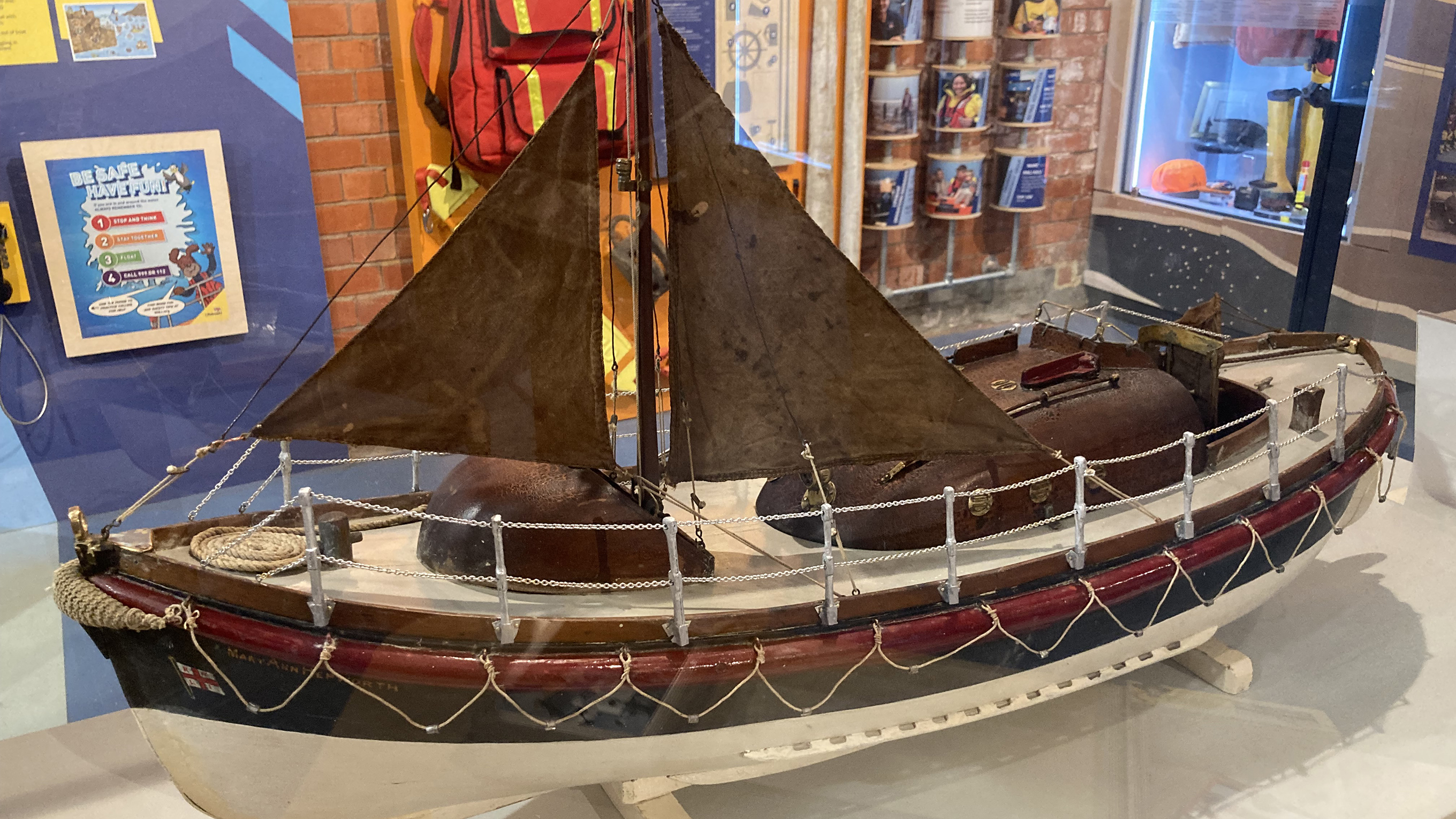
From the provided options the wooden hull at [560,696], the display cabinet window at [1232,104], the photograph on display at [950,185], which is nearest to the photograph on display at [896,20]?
the photograph on display at [950,185]

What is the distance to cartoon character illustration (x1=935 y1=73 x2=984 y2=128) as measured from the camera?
5477 millimetres

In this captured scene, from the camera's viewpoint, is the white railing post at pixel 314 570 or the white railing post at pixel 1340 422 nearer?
the white railing post at pixel 314 570

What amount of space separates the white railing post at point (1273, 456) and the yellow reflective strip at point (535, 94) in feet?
8.58

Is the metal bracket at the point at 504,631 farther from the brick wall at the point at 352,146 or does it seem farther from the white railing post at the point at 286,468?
the brick wall at the point at 352,146

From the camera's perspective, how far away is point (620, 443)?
404cm

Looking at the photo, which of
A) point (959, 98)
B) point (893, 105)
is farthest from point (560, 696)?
point (959, 98)

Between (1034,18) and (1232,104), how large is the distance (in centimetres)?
101

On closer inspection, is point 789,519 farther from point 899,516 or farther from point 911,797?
point 911,797

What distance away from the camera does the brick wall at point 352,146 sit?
455 centimetres

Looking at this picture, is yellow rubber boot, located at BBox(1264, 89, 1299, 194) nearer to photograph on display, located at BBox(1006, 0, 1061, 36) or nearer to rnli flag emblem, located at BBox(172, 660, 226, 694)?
photograph on display, located at BBox(1006, 0, 1061, 36)

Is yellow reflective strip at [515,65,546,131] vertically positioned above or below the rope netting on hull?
above

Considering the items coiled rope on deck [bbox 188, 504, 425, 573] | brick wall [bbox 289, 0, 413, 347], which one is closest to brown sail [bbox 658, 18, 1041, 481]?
coiled rope on deck [bbox 188, 504, 425, 573]

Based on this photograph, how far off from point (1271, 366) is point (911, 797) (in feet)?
7.51

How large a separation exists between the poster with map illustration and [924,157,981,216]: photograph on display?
2970 mm
